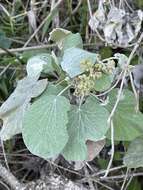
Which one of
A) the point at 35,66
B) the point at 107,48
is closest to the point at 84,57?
the point at 35,66

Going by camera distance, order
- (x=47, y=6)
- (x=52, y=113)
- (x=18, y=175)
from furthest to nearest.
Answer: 1. (x=47, y=6)
2. (x=18, y=175)
3. (x=52, y=113)

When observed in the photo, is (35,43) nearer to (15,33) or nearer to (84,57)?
(15,33)

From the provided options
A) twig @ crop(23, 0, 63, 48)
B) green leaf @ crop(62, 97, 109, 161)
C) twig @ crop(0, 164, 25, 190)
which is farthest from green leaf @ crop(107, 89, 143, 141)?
twig @ crop(23, 0, 63, 48)

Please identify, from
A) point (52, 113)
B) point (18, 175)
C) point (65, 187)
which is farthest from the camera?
point (18, 175)

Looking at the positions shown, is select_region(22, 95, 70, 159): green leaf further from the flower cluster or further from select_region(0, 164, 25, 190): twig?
select_region(0, 164, 25, 190): twig

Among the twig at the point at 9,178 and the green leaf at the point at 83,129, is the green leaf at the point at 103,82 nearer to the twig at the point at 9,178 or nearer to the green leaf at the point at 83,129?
the green leaf at the point at 83,129

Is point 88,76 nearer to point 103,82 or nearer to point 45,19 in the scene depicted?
point 103,82

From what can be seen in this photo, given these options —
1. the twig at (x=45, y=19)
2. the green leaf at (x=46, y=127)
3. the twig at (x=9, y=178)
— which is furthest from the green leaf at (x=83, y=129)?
the twig at (x=45, y=19)

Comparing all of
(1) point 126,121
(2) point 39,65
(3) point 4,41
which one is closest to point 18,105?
(2) point 39,65
